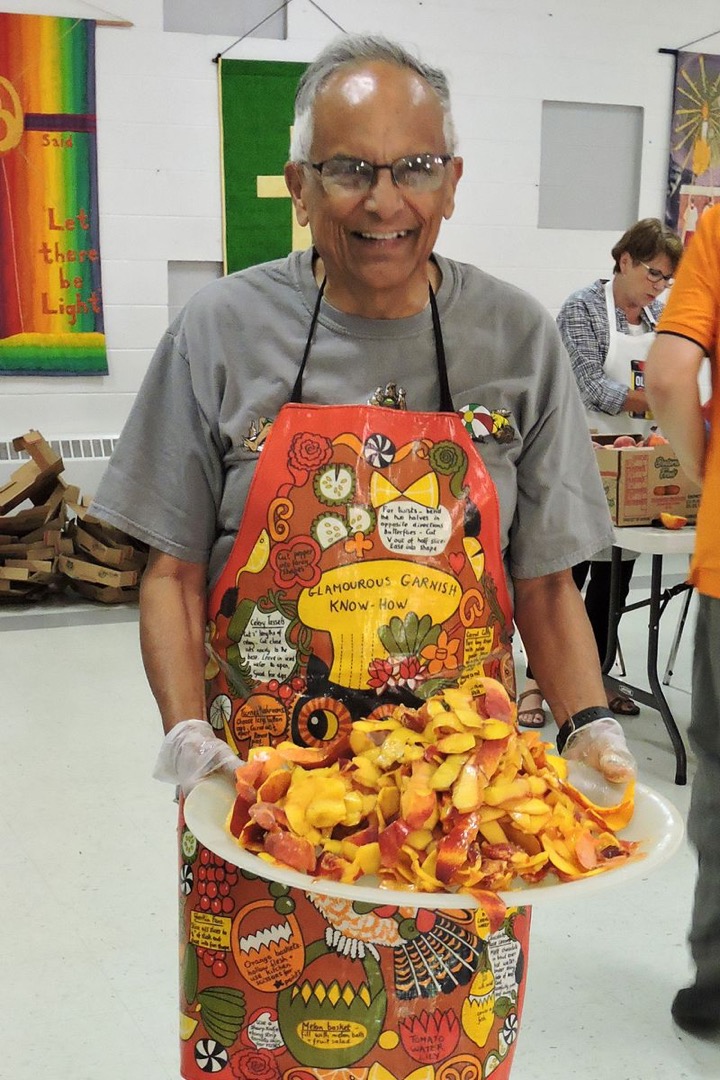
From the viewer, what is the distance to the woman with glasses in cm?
438

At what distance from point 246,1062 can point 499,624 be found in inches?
23.8

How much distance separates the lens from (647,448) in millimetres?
3686

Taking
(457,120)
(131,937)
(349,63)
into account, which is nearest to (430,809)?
(349,63)

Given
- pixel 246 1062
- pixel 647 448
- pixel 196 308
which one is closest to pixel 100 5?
pixel 647 448

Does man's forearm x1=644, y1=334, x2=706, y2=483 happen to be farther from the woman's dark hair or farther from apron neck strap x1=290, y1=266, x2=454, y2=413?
the woman's dark hair

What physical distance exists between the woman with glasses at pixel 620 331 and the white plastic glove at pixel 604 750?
3.06 meters

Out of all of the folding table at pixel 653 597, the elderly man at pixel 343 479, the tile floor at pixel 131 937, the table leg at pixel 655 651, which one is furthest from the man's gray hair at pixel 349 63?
the table leg at pixel 655 651

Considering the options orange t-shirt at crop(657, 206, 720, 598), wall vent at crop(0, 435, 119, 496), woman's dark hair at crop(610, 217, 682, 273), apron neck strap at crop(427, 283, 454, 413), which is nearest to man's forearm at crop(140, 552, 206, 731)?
apron neck strap at crop(427, 283, 454, 413)

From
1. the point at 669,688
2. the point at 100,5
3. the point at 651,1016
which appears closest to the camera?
the point at 651,1016

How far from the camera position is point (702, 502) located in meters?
2.18

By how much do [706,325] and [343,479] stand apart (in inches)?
43.5

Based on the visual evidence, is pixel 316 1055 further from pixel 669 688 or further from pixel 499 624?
pixel 669 688

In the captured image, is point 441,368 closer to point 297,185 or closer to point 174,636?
point 297,185

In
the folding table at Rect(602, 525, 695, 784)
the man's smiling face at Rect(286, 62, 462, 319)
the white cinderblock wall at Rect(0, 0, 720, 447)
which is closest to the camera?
the man's smiling face at Rect(286, 62, 462, 319)
